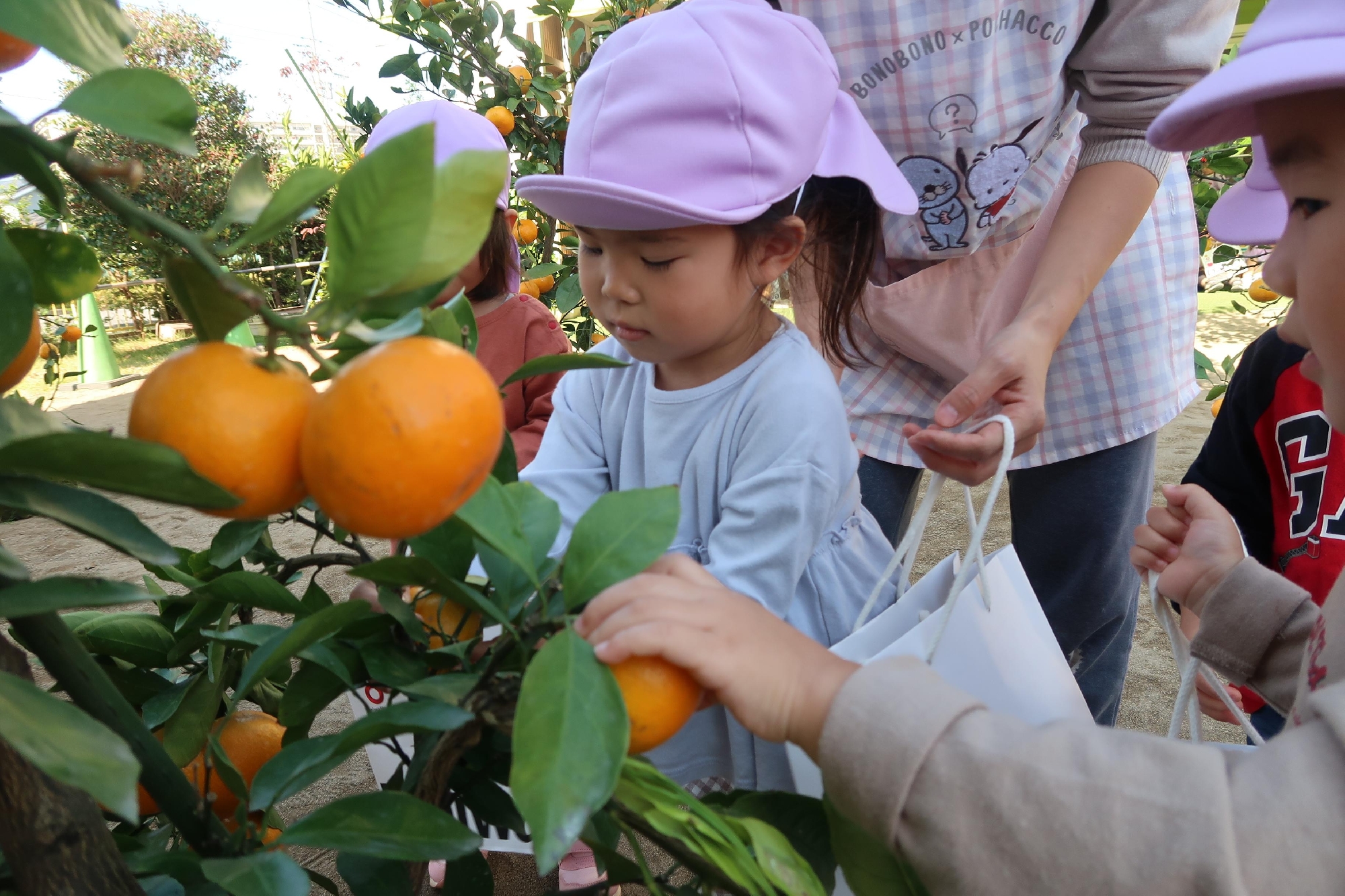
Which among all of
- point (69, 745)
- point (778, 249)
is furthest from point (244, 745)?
point (778, 249)

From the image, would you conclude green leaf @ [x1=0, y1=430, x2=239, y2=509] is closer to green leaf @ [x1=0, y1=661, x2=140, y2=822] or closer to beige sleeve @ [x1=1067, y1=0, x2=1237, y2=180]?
green leaf @ [x1=0, y1=661, x2=140, y2=822]

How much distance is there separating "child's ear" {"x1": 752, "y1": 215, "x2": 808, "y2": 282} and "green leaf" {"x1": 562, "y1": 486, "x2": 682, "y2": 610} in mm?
625

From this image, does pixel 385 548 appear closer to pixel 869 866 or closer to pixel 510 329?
pixel 510 329

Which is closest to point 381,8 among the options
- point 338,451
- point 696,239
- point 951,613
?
point 696,239

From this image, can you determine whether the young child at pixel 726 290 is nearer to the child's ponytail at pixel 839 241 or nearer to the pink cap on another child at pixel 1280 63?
the child's ponytail at pixel 839 241

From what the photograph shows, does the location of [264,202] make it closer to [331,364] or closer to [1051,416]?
[331,364]

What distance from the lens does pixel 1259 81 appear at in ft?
1.79

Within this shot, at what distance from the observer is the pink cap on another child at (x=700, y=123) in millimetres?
862

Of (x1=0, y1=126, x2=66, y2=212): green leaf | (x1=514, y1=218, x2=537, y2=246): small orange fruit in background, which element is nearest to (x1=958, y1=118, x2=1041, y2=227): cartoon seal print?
(x1=0, y1=126, x2=66, y2=212): green leaf

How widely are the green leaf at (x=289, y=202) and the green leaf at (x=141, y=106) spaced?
1.2 inches

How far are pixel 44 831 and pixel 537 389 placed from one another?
1.45m

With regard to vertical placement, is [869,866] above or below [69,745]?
below

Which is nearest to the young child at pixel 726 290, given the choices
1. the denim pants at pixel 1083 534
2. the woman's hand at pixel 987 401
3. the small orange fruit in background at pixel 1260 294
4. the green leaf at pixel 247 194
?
the woman's hand at pixel 987 401

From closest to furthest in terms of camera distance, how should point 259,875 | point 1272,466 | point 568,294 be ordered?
1. point 259,875
2. point 1272,466
3. point 568,294
